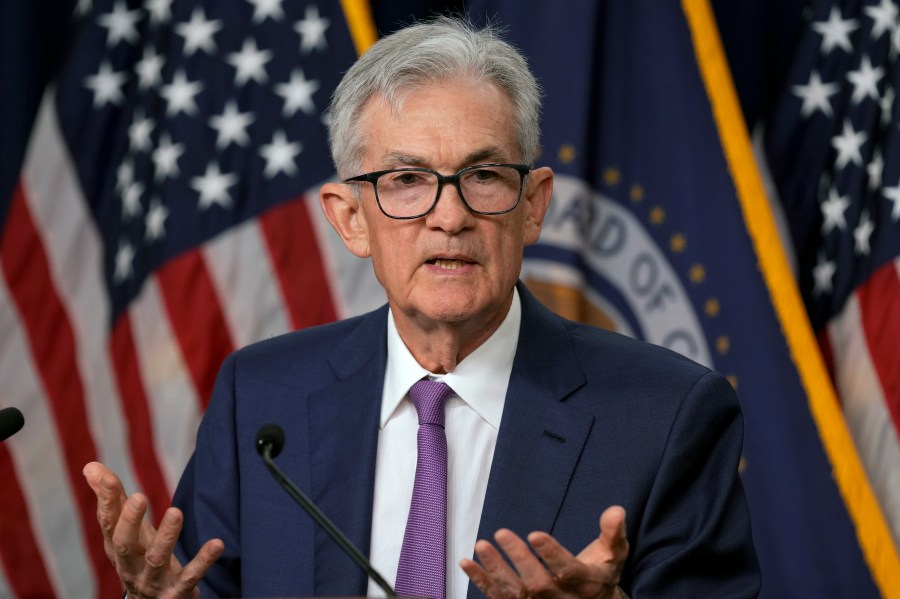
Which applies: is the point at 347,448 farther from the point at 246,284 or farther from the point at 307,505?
the point at 246,284

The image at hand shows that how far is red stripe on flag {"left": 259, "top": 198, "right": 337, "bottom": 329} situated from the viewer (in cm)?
→ 322

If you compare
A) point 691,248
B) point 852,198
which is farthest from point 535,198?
point 852,198

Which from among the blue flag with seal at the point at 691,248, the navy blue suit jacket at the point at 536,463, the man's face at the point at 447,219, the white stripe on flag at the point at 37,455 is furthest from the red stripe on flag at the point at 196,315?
the man's face at the point at 447,219

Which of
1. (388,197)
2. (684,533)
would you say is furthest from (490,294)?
(684,533)

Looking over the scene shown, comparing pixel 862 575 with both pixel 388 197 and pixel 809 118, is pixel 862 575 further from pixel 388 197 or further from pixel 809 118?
pixel 388 197

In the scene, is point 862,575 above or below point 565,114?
below

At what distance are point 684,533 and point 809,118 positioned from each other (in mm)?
1767

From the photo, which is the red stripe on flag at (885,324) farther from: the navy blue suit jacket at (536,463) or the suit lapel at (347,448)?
the suit lapel at (347,448)

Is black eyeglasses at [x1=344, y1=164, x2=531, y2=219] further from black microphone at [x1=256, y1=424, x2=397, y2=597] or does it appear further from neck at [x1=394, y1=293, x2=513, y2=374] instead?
black microphone at [x1=256, y1=424, x2=397, y2=597]

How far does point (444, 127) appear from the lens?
6.03 feet

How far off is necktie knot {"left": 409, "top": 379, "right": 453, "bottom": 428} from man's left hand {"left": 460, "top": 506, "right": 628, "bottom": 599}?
498mm

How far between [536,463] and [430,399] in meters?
0.21

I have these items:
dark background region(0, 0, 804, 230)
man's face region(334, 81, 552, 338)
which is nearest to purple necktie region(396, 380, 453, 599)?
man's face region(334, 81, 552, 338)

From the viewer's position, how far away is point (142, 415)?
319 centimetres
